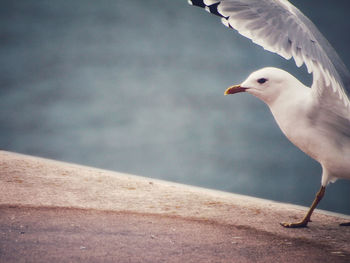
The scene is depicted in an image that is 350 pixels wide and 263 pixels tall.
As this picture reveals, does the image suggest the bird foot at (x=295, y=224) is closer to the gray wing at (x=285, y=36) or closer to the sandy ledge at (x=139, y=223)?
the sandy ledge at (x=139, y=223)

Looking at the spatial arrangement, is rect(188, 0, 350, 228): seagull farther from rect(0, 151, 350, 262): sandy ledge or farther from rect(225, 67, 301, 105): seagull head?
rect(0, 151, 350, 262): sandy ledge

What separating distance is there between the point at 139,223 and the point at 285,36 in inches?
40.6

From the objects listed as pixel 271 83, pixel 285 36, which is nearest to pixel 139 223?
pixel 271 83

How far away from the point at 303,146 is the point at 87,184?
4.11 ft

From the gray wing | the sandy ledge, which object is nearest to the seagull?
the gray wing

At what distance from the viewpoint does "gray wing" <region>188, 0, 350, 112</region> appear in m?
1.96

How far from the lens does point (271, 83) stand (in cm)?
233

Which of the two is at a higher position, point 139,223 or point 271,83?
point 271,83

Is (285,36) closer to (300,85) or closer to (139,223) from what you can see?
(300,85)

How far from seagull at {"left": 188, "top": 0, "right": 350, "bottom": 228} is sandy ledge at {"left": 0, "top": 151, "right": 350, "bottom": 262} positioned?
256mm

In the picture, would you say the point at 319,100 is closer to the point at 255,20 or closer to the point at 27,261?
the point at 255,20

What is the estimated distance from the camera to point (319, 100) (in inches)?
86.0

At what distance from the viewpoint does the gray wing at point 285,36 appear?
6.43ft

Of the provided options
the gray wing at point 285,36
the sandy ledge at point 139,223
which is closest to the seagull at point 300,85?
the gray wing at point 285,36
